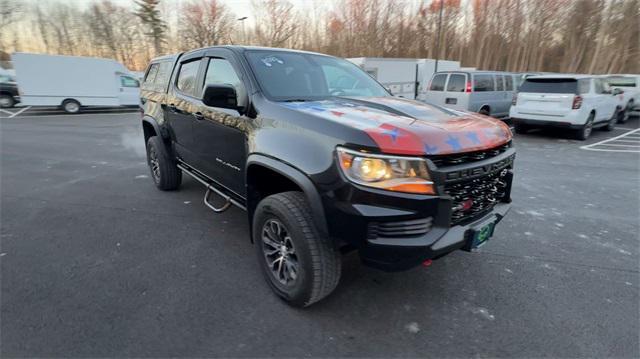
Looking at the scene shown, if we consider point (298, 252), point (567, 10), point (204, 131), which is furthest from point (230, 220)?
point (567, 10)

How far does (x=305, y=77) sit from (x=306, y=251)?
66.1 inches

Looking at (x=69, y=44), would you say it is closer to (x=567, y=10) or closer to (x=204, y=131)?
(x=204, y=131)

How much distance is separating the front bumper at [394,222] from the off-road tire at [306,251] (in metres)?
0.19

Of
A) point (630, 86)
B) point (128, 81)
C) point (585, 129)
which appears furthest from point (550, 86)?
point (128, 81)

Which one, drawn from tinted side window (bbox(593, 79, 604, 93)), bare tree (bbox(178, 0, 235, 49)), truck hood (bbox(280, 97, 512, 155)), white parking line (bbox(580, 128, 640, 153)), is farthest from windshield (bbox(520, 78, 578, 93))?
bare tree (bbox(178, 0, 235, 49))

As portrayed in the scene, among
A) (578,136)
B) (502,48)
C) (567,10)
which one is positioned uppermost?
(567,10)

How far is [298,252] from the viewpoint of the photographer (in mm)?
2271

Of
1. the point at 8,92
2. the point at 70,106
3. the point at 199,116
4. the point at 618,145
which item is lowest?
the point at 618,145

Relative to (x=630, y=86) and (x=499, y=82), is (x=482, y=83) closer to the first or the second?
(x=499, y=82)

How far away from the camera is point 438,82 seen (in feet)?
39.3

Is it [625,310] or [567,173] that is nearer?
[625,310]

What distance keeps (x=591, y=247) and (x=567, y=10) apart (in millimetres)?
30726

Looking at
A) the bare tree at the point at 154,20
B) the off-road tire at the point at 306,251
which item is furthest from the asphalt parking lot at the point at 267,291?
the bare tree at the point at 154,20

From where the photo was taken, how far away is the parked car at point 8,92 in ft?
55.3
